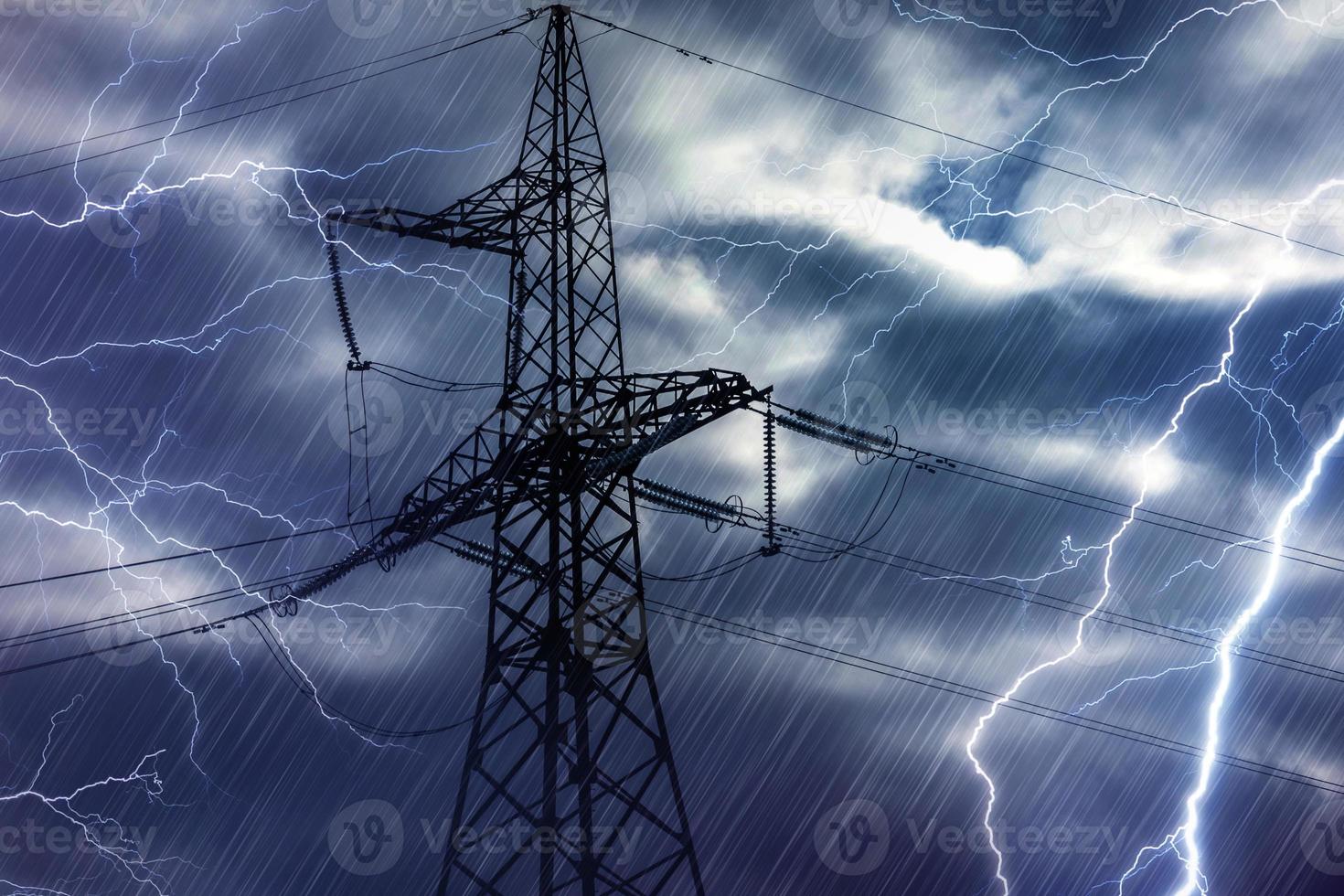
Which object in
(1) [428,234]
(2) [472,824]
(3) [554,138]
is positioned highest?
(3) [554,138]

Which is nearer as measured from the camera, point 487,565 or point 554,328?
point 554,328

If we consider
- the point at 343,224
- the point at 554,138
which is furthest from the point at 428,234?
the point at 554,138

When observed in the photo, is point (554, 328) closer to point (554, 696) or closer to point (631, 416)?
point (631, 416)

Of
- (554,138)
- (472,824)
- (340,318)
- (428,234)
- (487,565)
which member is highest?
(554,138)

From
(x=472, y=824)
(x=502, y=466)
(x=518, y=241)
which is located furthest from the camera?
(x=518, y=241)

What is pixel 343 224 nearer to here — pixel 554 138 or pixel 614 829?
pixel 554 138

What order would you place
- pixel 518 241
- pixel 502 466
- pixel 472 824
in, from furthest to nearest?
pixel 518 241
pixel 502 466
pixel 472 824

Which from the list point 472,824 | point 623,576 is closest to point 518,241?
point 623,576

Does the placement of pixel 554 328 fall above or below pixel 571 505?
above

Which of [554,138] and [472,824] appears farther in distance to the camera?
[554,138]
